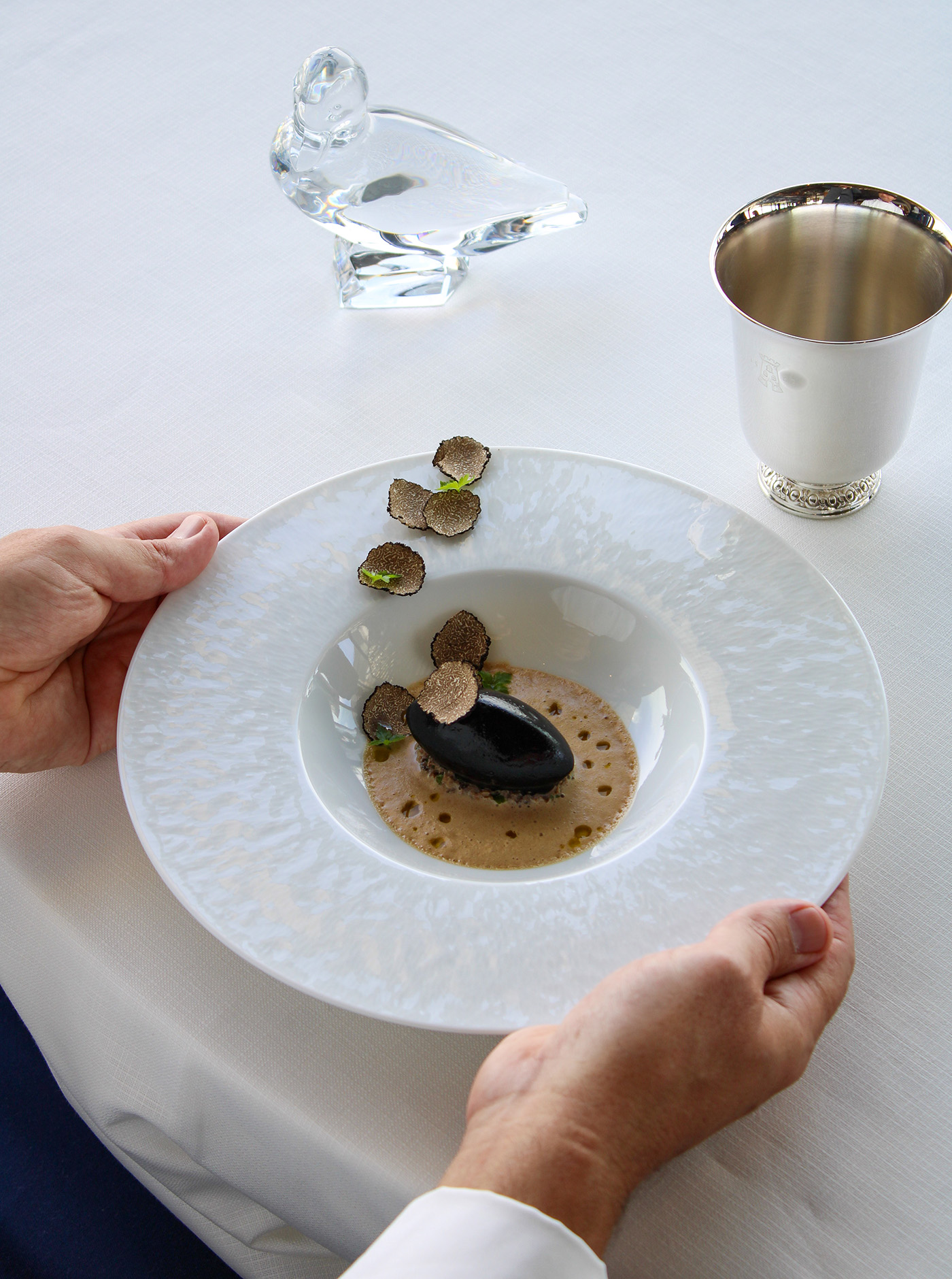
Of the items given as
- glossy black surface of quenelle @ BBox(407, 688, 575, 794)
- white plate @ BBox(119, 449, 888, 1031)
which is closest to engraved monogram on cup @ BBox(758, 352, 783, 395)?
white plate @ BBox(119, 449, 888, 1031)

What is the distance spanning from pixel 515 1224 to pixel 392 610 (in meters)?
0.45

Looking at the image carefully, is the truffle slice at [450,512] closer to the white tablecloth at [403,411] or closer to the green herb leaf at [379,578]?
the green herb leaf at [379,578]

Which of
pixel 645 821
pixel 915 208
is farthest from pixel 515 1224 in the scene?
pixel 915 208

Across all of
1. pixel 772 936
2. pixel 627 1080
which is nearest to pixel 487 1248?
pixel 627 1080

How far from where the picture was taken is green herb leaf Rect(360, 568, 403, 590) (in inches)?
31.3

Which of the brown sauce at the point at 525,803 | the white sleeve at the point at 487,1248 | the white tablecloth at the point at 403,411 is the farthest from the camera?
the brown sauce at the point at 525,803

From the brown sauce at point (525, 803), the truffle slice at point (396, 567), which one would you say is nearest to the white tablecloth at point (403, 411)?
the brown sauce at point (525, 803)

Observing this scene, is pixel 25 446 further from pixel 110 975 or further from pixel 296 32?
pixel 296 32

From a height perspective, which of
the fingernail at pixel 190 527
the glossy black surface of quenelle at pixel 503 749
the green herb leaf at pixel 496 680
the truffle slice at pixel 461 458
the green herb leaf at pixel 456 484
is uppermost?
the truffle slice at pixel 461 458

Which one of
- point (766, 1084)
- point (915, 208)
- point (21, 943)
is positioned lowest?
point (21, 943)

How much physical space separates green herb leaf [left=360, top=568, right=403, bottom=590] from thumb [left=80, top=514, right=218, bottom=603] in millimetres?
120

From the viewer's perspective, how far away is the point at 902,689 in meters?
0.81

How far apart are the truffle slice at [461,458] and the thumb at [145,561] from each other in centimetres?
19

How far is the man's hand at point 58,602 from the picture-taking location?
79 cm
